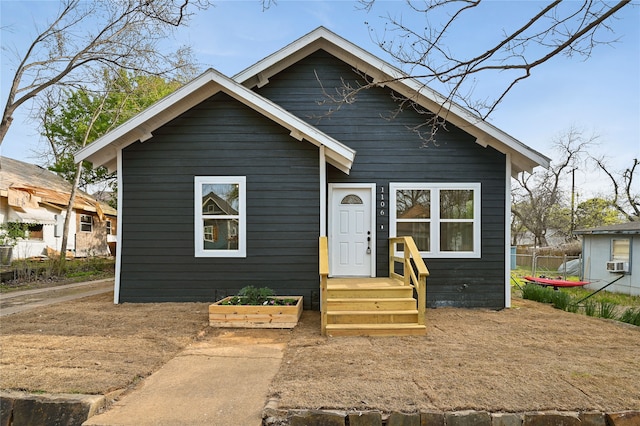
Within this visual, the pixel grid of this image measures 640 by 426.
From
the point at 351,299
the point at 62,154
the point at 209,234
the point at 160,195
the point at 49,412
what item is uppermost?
the point at 62,154

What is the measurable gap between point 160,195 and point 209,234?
1201mm

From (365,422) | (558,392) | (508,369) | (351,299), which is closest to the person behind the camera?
(365,422)

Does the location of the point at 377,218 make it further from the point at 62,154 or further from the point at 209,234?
the point at 62,154

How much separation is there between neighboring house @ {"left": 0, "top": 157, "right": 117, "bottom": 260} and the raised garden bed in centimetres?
1222

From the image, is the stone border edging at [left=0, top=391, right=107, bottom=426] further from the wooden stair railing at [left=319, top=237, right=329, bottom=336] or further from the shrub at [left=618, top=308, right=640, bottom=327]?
the shrub at [left=618, top=308, right=640, bottom=327]

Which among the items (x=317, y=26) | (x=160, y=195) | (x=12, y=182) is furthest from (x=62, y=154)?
(x=317, y=26)

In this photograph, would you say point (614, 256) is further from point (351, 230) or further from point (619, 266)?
point (351, 230)

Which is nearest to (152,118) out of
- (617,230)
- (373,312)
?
(373,312)

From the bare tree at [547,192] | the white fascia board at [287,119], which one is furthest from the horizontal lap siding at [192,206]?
the bare tree at [547,192]

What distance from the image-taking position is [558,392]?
11.2 feet

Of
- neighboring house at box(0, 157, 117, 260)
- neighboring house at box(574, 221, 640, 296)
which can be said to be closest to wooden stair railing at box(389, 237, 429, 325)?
neighboring house at box(574, 221, 640, 296)

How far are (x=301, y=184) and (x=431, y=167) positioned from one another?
9.00ft

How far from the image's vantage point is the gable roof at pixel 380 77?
7156 mm

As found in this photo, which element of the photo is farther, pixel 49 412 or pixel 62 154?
pixel 62 154
